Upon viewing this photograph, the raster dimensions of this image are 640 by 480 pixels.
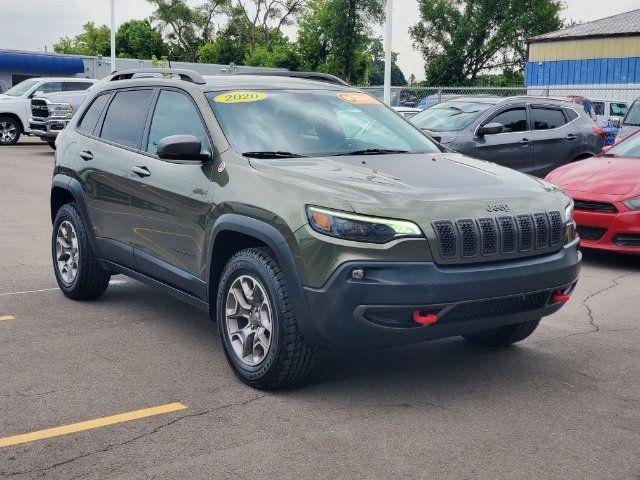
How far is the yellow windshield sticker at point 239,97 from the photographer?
18.7ft

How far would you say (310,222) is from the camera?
4570 millimetres

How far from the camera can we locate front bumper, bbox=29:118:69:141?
2270 centimetres

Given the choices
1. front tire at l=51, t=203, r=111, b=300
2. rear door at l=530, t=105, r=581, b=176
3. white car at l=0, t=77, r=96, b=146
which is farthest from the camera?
white car at l=0, t=77, r=96, b=146

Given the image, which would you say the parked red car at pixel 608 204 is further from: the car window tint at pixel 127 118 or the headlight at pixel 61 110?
the headlight at pixel 61 110

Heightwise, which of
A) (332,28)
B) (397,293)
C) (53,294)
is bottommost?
(53,294)

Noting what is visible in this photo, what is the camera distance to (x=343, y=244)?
443 centimetres

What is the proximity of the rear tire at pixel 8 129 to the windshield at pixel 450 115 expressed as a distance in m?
16.2

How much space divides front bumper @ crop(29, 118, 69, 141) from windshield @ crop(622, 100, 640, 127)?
13275 millimetres

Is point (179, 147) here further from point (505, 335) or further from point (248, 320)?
point (505, 335)

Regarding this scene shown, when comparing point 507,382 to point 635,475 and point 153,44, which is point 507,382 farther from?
point 153,44

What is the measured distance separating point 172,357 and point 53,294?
7.28ft

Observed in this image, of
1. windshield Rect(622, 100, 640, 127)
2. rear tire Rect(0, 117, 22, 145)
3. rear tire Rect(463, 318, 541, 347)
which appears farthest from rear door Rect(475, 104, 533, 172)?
rear tire Rect(0, 117, 22, 145)

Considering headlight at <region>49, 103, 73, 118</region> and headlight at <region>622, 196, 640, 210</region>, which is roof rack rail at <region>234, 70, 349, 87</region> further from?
headlight at <region>49, 103, 73, 118</region>

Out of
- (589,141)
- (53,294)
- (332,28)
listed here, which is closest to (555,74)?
(332,28)
